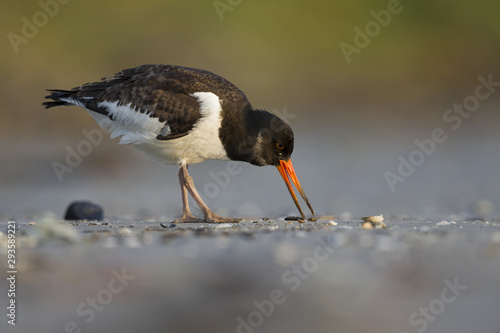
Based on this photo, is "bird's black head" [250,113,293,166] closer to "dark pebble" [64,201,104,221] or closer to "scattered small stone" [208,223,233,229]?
"scattered small stone" [208,223,233,229]

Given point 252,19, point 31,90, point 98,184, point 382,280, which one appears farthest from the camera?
point 252,19

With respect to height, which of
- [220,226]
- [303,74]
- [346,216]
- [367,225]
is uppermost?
[303,74]

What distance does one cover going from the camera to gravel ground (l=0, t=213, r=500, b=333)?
3.67 metres

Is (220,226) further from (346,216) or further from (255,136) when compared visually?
(346,216)

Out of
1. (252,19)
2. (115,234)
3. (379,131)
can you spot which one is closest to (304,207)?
(115,234)

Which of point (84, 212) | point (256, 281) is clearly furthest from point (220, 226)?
point (256, 281)

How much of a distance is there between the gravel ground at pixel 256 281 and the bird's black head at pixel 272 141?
4.36ft

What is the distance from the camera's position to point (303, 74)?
607 inches

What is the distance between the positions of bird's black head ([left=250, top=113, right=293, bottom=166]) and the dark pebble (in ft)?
5.42

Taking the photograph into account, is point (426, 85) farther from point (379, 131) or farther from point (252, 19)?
point (252, 19)

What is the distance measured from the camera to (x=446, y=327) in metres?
3.64

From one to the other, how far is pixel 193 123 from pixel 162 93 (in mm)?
477

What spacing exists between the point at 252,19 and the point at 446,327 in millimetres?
12479

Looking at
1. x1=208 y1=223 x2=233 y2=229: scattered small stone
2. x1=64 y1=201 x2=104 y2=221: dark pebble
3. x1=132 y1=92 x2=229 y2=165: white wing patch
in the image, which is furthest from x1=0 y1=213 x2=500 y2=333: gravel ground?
x1=64 y1=201 x2=104 y2=221: dark pebble
